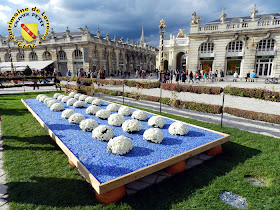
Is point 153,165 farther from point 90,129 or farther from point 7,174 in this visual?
point 7,174

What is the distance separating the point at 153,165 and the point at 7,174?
12.9ft

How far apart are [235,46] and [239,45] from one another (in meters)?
0.69

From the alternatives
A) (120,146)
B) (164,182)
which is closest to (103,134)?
(120,146)

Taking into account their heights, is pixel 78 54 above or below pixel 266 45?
above

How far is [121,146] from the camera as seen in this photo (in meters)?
4.93

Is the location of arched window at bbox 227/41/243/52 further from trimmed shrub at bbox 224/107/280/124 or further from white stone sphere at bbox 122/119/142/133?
white stone sphere at bbox 122/119/142/133

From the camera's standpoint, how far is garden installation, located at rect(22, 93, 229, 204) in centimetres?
406

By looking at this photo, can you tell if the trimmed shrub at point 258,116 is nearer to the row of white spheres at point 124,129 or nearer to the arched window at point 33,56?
the row of white spheres at point 124,129

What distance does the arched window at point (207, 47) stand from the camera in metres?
36.2

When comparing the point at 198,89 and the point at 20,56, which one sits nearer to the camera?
the point at 198,89

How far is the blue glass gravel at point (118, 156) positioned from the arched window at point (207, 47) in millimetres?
33794

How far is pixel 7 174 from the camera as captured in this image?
15.8ft

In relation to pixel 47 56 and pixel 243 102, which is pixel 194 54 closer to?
pixel 243 102

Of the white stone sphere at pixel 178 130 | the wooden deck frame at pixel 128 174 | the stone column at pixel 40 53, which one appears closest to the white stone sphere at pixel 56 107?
the wooden deck frame at pixel 128 174
